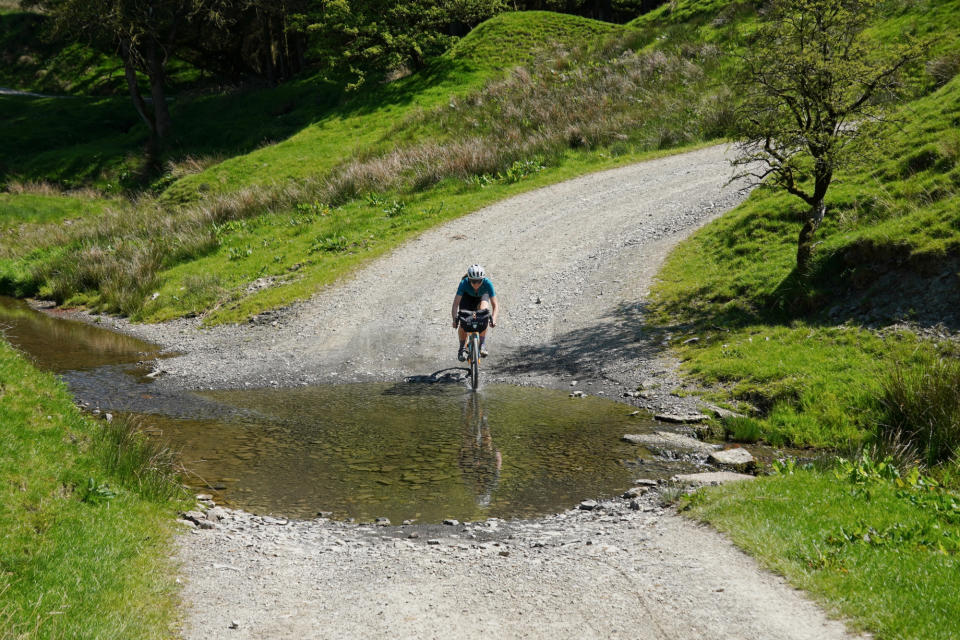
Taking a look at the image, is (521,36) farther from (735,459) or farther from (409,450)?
(735,459)

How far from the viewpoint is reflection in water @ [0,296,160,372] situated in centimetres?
1805

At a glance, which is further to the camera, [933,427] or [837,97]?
[837,97]

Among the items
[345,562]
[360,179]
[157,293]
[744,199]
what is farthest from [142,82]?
[345,562]

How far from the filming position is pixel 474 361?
14773 millimetres

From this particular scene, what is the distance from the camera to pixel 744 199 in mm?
22406

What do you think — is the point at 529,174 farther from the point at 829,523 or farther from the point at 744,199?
the point at 829,523

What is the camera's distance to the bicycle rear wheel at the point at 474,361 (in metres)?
14.8

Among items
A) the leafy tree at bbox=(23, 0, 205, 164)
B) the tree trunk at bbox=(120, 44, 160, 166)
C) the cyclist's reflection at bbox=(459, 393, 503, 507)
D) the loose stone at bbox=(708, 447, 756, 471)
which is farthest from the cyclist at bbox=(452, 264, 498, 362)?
the tree trunk at bbox=(120, 44, 160, 166)

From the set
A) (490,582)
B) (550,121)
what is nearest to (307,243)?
(550,121)

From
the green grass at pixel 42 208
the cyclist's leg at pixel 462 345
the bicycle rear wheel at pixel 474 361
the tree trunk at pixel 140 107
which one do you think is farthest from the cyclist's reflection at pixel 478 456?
the tree trunk at pixel 140 107

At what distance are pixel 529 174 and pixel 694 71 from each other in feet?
34.1

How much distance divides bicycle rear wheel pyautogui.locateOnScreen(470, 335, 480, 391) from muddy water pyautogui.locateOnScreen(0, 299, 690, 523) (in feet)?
0.79

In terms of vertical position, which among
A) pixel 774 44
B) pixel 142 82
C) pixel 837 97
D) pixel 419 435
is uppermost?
pixel 142 82

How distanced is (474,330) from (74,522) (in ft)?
28.5
